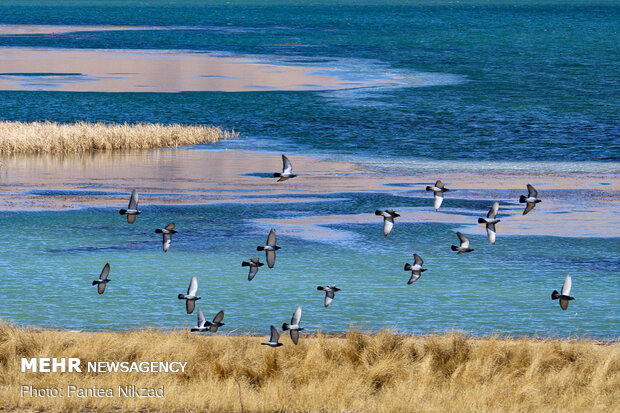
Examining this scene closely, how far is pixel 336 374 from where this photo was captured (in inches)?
826

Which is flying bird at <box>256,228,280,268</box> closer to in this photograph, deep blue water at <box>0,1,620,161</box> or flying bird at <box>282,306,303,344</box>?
flying bird at <box>282,306,303,344</box>

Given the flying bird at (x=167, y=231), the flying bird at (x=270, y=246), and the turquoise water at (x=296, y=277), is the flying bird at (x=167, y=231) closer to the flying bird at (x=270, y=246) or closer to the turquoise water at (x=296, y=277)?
the flying bird at (x=270, y=246)

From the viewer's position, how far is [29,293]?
→ 1182 inches

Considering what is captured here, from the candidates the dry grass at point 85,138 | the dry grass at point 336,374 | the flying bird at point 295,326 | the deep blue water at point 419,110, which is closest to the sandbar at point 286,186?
the dry grass at point 85,138

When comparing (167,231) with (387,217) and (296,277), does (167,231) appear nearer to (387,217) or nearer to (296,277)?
(387,217)

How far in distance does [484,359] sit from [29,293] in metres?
13.2

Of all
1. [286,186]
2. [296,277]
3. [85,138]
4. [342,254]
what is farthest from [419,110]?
[296,277]

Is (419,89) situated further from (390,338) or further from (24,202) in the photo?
(390,338)

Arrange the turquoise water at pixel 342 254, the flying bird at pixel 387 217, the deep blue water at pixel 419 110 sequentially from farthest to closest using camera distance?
1. the deep blue water at pixel 419 110
2. the turquoise water at pixel 342 254
3. the flying bird at pixel 387 217

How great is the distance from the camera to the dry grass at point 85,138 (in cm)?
5891

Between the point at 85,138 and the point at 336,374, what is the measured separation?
137 ft

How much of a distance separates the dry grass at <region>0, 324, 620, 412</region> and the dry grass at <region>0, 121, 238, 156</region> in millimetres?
36024

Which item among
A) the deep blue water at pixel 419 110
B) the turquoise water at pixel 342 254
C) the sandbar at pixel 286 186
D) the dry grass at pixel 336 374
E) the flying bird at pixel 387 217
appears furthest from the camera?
the deep blue water at pixel 419 110

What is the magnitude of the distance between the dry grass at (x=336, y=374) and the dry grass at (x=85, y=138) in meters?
36.0
